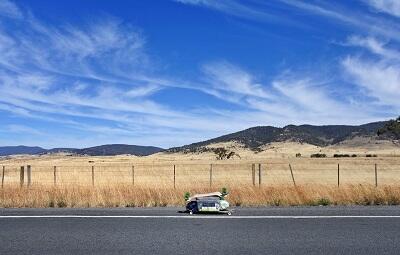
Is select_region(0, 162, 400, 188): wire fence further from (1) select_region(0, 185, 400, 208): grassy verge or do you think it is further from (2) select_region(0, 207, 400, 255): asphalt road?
(2) select_region(0, 207, 400, 255): asphalt road

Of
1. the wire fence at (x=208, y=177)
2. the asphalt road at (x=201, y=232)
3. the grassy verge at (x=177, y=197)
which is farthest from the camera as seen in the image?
the wire fence at (x=208, y=177)

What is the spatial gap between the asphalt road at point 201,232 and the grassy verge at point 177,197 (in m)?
1.80

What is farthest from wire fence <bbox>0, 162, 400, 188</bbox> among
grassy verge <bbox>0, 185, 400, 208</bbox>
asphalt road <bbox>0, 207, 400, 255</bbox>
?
asphalt road <bbox>0, 207, 400, 255</bbox>

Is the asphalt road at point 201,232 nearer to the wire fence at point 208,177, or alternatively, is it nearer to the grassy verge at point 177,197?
the grassy verge at point 177,197

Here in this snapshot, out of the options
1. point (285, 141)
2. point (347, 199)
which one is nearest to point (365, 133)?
point (285, 141)

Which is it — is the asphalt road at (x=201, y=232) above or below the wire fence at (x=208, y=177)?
below

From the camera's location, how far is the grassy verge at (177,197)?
14922mm

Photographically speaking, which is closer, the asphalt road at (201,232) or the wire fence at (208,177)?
the asphalt road at (201,232)

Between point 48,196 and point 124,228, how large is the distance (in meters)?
6.67

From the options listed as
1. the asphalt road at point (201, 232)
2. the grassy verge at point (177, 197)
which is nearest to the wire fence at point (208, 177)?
the grassy verge at point (177, 197)

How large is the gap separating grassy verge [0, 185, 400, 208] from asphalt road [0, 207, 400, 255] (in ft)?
5.91

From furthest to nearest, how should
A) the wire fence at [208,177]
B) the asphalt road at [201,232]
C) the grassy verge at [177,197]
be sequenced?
the wire fence at [208,177]
the grassy verge at [177,197]
the asphalt road at [201,232]

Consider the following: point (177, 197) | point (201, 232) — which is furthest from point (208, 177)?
point (201, 232)

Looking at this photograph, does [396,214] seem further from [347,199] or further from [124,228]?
[124,228]
